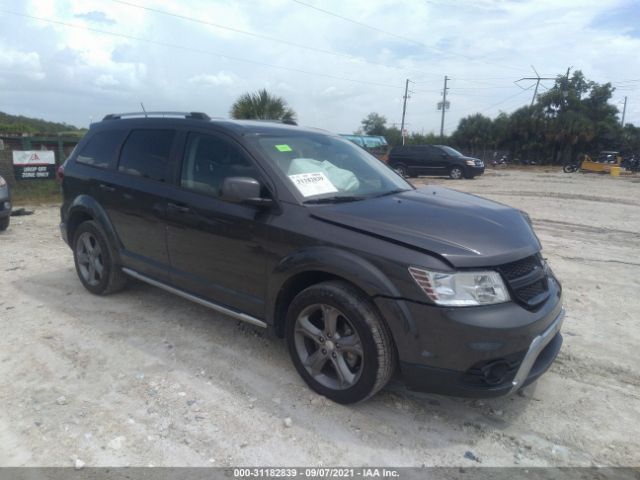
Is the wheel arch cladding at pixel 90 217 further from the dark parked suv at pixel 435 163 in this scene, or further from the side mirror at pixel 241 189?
the dark parked suv at pixel 435 163

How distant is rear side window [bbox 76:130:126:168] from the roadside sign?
29.9ft

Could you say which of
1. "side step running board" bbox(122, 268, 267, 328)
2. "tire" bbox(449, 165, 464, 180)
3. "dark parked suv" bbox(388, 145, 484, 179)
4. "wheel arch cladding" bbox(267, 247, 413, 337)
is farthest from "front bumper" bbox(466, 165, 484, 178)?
"wheel arch cladding" bbox(267, 247, 413, 337)

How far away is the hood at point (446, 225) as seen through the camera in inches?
107

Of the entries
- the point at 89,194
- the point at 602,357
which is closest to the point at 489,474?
the point at 602,357

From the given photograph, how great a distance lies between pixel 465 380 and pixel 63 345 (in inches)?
124

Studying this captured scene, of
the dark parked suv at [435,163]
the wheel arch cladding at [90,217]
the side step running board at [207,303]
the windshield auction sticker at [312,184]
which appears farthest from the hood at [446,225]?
the dark parked suv at [435,163]

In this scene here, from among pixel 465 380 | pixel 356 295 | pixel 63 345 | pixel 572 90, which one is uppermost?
pixel 572 90

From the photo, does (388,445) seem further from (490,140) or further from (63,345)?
(490,140)

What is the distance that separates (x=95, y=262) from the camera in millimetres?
4898

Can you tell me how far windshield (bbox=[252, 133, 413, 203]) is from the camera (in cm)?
342

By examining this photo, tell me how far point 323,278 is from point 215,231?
962mm

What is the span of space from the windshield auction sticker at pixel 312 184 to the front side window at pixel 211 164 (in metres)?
0.29

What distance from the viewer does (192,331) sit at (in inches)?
164

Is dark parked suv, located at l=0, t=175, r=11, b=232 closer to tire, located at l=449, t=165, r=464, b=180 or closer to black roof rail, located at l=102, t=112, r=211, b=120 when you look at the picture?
black roof rail, located at l=102, t=112, r=211, b=120
